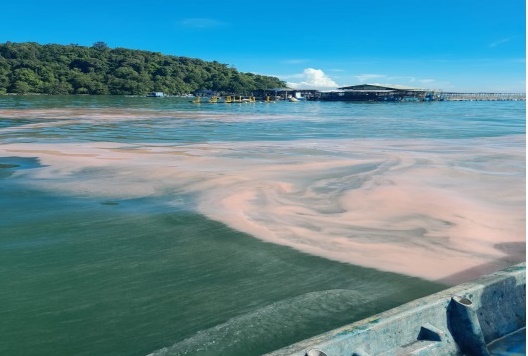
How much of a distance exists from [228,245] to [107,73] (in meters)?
135

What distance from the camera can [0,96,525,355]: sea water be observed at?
15.3 feet

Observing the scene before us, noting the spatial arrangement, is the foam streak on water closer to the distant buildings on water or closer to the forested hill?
the distant buildings on water

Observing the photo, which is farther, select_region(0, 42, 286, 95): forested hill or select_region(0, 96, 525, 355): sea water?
select_region(0, 42, 286, 95): forested hill

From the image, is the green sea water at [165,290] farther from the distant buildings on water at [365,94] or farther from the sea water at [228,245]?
the distant buildings on water at [365,94]

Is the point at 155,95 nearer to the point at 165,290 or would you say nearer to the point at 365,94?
the point at 365,94

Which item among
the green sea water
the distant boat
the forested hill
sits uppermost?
the forested hill

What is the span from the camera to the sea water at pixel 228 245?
4652mm

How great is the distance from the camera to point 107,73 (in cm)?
13125

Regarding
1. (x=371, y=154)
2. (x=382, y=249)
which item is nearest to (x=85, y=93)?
(x=371, y=154)

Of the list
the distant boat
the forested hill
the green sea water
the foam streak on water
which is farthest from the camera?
the distant boat

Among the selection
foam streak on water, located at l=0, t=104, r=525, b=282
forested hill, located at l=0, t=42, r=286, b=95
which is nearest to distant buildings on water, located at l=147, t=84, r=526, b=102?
forested hill, located at l=0, t=42, r=286, b=95

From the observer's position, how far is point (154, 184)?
10516 mm

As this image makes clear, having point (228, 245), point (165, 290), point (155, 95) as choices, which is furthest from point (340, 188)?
point (155, 95)

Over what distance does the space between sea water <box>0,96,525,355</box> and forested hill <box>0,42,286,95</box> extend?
10944 cm
